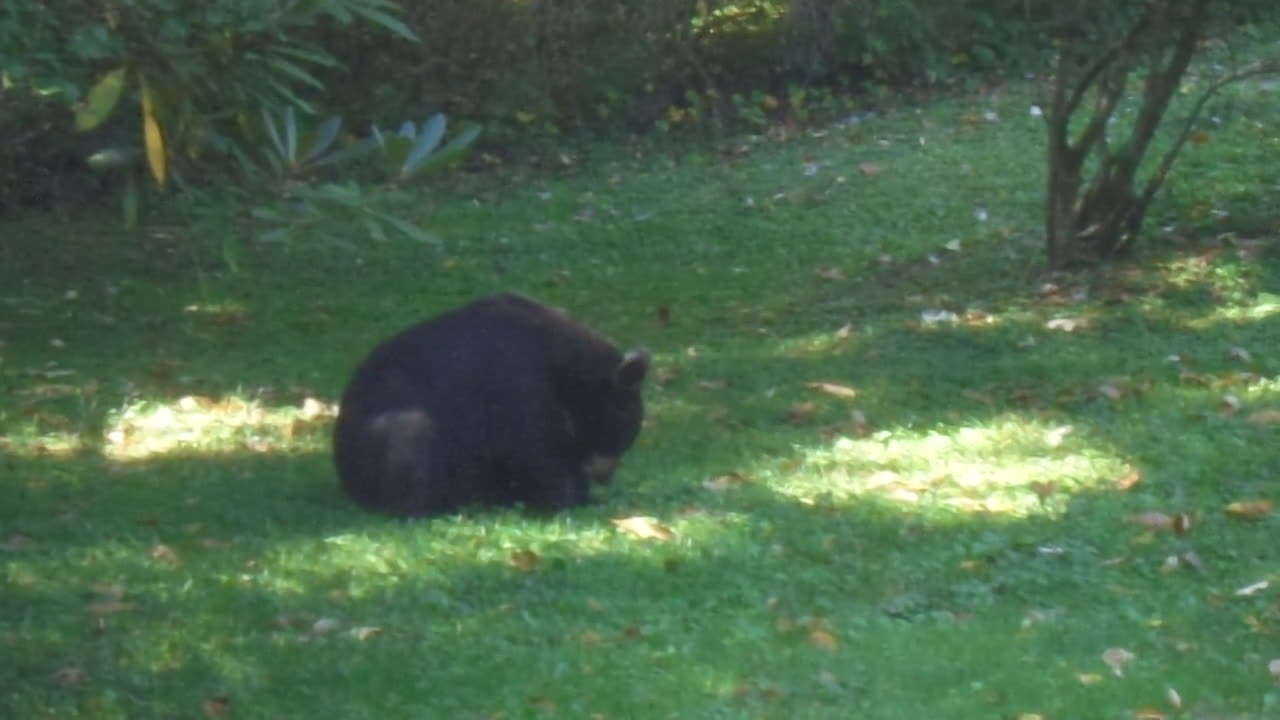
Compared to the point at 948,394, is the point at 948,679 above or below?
above

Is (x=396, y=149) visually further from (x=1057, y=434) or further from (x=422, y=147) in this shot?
(x=1057, y=434)

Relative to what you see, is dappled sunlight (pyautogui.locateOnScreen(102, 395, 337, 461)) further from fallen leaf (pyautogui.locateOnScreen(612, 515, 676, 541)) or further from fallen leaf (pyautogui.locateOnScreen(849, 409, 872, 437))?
fallen leaf (pyautogui.locateOnScreen(849, 409, 872, 437))

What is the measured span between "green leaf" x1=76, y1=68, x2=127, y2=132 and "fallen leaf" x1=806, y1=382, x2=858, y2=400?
6558mm

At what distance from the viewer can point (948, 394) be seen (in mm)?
10500

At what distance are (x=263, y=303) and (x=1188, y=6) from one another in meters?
6.21

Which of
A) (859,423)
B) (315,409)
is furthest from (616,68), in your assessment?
(859,423)

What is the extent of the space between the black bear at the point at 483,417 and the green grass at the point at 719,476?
24cm

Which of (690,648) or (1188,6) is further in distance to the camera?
(1188,6)

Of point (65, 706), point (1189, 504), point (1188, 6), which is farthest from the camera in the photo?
point (1188, 6)

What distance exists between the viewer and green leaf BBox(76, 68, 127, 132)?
13.9 ft

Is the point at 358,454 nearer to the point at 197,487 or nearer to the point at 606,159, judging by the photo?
the point at 197,487

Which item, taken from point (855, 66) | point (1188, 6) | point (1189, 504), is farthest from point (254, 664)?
point (855, 66)

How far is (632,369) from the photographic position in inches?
342

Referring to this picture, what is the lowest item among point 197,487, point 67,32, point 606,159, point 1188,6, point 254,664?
point 606,159
